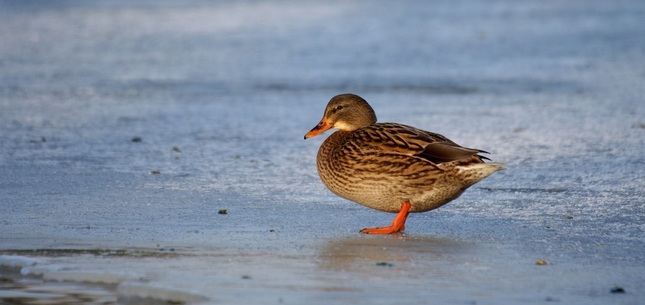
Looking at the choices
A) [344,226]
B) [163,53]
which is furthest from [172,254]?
[163,53]

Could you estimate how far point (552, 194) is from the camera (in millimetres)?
6020

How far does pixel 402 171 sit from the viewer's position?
5.23m

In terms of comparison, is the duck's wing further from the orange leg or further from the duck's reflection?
the duck's reflection

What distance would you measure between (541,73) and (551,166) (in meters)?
5.50

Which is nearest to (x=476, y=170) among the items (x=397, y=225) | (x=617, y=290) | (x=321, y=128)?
(x=397, y=225)

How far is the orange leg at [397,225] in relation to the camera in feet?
16.6

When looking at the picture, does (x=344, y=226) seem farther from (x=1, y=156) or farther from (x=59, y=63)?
(x=59, y=63)

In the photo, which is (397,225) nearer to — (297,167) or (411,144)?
(411,144)

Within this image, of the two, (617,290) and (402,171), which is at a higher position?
(402,171)

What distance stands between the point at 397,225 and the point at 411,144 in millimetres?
431

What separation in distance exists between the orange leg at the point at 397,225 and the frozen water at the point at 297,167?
110mm

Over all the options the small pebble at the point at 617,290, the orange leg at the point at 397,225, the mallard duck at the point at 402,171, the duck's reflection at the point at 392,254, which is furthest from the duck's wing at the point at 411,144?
the small pebble at the point at 617,290

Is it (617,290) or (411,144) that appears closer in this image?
(617,290)

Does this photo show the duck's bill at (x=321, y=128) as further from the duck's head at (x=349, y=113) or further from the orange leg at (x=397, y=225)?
the orange leg at (x=397, y=225)
